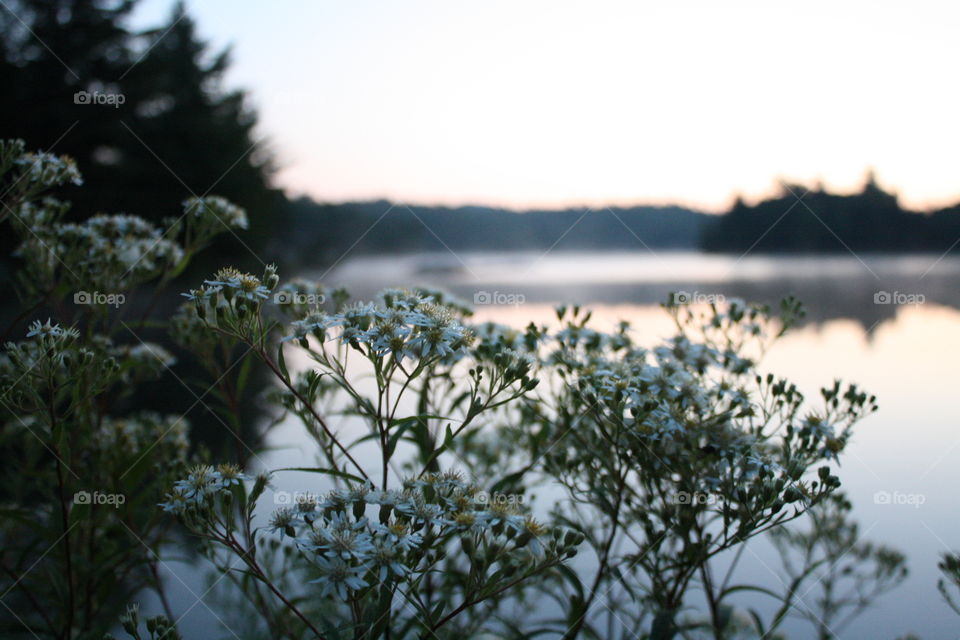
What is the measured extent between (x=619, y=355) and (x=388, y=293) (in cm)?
48

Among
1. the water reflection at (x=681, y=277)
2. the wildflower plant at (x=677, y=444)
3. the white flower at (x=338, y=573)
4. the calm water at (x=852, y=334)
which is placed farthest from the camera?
the water reflection at (x=681, y=277)

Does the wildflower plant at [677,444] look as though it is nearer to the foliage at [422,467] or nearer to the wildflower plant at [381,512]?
the foliage at [422,467]

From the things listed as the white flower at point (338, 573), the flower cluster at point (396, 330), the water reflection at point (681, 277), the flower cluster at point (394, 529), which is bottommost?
the white flower at point (338, 573)

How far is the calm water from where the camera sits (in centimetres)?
125

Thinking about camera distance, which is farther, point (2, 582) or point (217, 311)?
point (2, 582)

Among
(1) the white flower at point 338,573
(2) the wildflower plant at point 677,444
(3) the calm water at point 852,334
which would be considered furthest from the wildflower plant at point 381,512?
(3) the calm water at point 852,334

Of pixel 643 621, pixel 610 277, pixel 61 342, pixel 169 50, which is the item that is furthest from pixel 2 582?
pixel 169 50

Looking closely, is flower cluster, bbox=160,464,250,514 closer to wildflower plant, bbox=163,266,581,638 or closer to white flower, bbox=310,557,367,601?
wildflower plant, bbox=163,266,581,638

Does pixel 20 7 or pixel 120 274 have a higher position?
pixel 20 7

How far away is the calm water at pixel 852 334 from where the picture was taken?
1.25m

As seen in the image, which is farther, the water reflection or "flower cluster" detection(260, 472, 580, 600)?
the water reflection

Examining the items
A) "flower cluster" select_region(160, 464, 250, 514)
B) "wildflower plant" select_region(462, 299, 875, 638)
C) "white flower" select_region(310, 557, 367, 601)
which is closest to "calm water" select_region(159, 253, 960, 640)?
"wildflower plant" select_region(462, 299, 875, 638)

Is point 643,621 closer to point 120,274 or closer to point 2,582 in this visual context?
point 120,274

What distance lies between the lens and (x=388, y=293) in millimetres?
949
